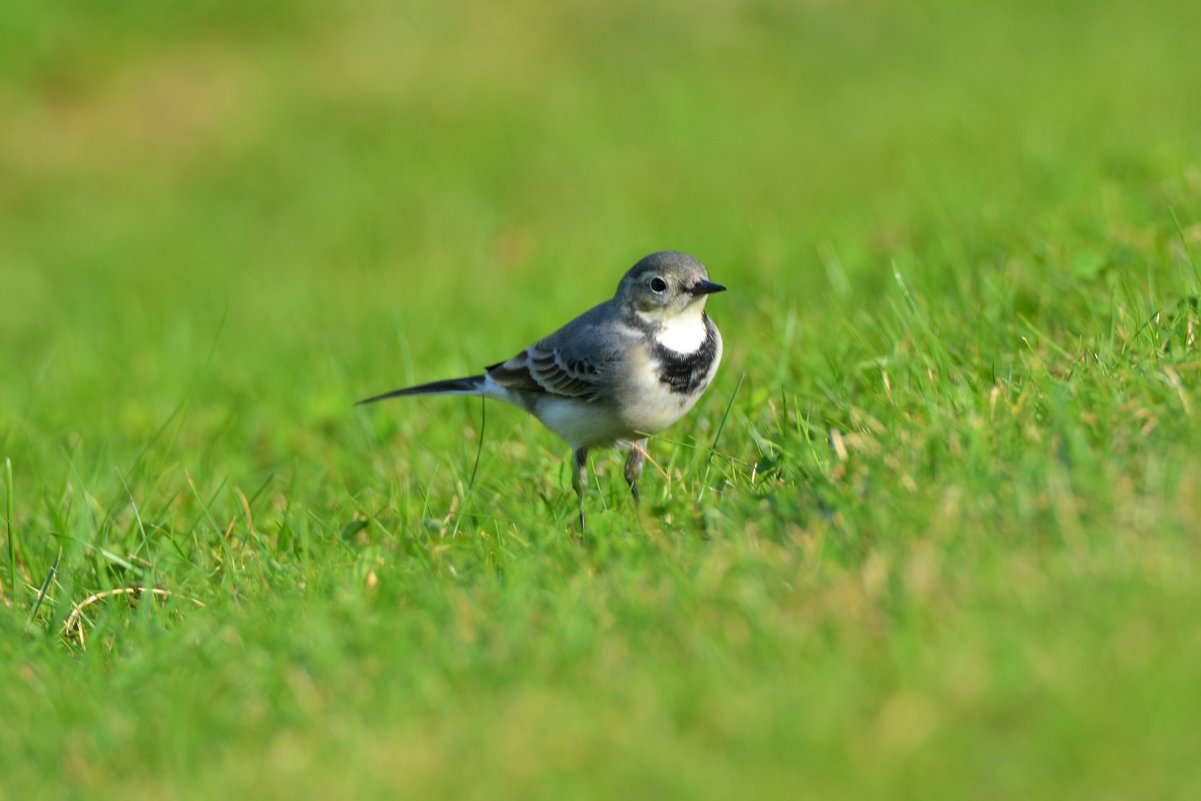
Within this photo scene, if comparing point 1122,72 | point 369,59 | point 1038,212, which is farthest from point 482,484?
point 369,59

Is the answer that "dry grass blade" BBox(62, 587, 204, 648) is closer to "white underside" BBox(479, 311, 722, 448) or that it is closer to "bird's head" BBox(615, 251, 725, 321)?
"white underside" BBox(479, 311, 722, 448)

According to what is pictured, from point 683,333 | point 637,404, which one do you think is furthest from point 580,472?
point 683,333

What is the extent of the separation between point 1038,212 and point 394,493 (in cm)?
388

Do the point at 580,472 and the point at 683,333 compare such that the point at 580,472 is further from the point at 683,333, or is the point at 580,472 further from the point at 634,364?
the point at 683,333

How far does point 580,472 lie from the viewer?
5395mm

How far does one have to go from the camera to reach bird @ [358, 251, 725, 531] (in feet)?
17.2

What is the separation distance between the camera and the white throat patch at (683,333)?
17.5 feet

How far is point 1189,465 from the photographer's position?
3.56 meters

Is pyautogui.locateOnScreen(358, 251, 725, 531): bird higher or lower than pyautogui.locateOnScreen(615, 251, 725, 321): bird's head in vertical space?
lower

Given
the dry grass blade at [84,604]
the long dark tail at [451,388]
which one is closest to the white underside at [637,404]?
the long dark tail at [451,388]

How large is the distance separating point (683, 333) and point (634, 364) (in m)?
0.26

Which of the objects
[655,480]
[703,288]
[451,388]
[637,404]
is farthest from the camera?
[451,388]

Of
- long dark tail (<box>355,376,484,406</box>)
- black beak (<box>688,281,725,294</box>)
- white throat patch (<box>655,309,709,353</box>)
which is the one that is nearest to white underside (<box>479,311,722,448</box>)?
white throat patch (<box>655,309,709,353</box>)

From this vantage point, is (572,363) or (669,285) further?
(572,363)
